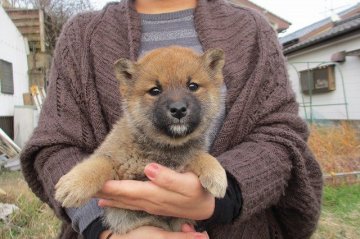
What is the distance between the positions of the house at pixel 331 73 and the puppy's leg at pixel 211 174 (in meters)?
14.8

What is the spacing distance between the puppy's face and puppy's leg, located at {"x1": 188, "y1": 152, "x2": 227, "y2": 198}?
22 centimetres

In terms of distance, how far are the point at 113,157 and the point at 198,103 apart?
0.58 meters

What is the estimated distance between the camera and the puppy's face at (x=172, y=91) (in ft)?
8.59

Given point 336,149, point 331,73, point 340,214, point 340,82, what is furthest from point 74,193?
point 331,73

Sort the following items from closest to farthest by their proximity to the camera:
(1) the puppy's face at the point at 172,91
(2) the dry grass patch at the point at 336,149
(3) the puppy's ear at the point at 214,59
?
1. (1) the puppy's face at the point at 172,91
2. (3) the puppy's ear at the point at 214,59
3. (2) the dry grass patch at the point at 336,149

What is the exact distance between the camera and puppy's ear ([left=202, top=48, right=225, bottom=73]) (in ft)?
9.41

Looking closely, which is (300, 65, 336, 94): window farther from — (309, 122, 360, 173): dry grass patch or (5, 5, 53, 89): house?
(5, 5, 53, 89): house

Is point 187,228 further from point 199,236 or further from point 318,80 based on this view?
point 318,80

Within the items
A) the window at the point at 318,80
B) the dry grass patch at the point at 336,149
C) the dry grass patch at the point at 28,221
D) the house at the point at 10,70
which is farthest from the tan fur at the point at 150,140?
the window at the point at 318,80

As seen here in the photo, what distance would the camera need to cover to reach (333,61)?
18.9 m

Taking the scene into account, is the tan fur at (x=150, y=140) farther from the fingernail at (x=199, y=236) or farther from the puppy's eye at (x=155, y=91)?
the fingernail at (x=199, y=236)

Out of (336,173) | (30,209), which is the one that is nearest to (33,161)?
(30,209)

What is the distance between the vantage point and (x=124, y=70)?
2.88m

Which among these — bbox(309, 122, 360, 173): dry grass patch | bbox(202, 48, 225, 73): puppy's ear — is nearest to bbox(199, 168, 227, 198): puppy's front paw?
bbox(202, 48, 225, 73): puppy's ear
